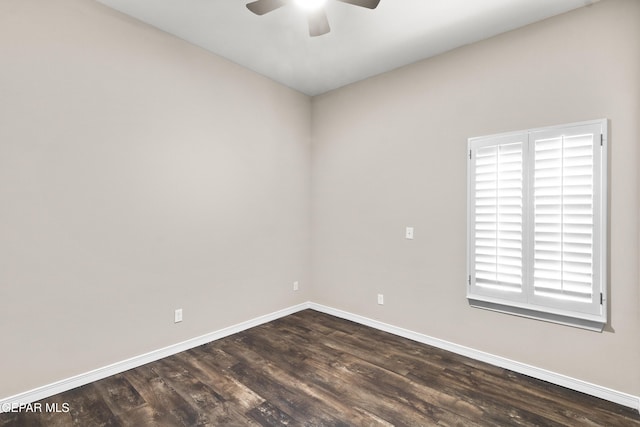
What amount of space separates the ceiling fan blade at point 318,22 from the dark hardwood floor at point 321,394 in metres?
2.63

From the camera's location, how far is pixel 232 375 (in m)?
2.49

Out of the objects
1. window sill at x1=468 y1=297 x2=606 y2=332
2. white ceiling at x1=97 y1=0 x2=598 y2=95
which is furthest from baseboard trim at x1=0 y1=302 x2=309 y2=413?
white ceiling at x1=97 y1=0 x2=598 y2=95

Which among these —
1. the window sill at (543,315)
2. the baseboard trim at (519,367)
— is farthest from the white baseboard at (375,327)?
the window sill at (543,315)

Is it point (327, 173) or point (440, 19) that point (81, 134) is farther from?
point (440, 19)

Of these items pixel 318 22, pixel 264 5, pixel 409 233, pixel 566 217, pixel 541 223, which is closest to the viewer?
pixel 264 5

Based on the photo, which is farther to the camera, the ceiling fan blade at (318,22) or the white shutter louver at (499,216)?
the white shutter louver at (499,216)

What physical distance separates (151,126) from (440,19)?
2569mm

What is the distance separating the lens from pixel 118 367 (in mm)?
2496

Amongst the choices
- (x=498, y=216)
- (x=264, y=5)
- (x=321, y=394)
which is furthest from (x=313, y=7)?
(x=321, y=394)

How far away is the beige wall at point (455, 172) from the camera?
2.17 meters

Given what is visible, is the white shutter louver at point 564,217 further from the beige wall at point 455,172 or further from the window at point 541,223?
the beige wall at point 455,172

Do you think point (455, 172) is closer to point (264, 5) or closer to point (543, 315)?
point (543, 315)

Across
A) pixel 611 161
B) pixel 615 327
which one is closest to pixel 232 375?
pixel 615 327

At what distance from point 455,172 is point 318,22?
5.80 ft
